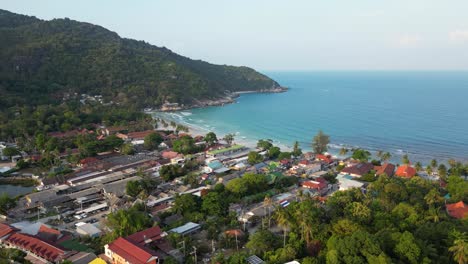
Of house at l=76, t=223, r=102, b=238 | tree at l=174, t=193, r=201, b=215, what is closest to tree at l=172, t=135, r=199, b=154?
tree at l=174, t=193, r=201, b=215

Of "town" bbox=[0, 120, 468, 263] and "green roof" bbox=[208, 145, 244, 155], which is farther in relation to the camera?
"green roof" bbox=[208, 145, 244, 155]

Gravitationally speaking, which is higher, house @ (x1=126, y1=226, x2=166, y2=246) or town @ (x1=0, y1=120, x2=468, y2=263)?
house @ (x1=126, y1=226, x2=166, y2=246)

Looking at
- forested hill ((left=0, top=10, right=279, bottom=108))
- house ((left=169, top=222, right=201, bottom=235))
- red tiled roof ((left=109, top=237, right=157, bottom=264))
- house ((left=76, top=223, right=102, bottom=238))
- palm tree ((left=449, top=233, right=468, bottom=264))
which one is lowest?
house ((left=76, top=223, right=102, bottom=238))

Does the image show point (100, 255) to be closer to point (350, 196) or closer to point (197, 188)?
point (197, 188)

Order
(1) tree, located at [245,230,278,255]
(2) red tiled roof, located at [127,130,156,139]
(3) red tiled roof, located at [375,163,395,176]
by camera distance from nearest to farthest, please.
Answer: (1) tree, located at [245,230,278,255] → (3) red tiled roof, located at [375,163,395,176] → (2) red tiled roof, located at [127,130,156,139]

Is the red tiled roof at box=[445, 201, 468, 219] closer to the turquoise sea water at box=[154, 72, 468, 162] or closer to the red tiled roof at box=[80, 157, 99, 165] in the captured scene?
the turquoise sea water at box=[154, 72, 468, 162]

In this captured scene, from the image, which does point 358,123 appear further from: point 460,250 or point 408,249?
point 408,249

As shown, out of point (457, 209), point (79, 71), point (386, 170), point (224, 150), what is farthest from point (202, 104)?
point (457, 209)

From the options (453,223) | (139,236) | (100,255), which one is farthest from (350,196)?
(100,255)
